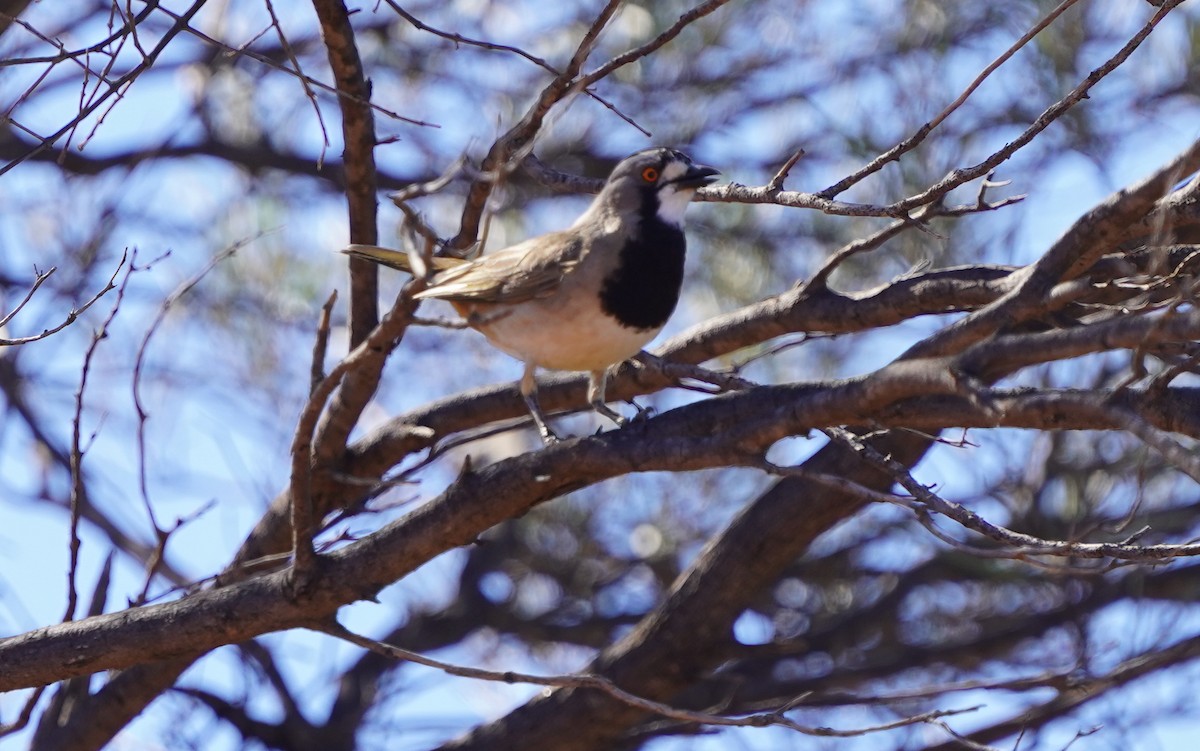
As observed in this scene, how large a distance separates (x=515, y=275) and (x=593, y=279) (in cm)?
24

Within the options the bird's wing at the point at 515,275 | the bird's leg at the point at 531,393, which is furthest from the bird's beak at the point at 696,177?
the bird's leg at the point at 531,393

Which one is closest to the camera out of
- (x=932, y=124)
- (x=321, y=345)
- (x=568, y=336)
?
(x=932, y=124)

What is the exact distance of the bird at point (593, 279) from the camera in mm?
3988

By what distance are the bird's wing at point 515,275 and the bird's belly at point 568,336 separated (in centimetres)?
6

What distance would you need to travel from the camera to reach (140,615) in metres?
3.41

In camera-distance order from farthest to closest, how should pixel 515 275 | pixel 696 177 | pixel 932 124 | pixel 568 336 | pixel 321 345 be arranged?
pixel 696 177 → pixel 515 275 → pixel 568 336 → pixel 321 345 → pixel 932 124

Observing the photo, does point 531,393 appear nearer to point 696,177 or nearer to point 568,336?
point 568,336

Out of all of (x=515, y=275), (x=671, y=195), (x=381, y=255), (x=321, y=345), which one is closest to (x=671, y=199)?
(x=671, y=195)

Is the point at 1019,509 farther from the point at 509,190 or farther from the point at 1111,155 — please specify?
the point at 509,190

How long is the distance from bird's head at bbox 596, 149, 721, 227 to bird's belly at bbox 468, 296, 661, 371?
0.45 m

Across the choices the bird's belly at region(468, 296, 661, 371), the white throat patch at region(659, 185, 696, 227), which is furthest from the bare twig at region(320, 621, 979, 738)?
the white throat patch at region(659, 185, 696, 227)

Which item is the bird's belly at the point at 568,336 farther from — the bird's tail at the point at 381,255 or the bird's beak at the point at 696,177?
the bird's beak at the point at 696,177

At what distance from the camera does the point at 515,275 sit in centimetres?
413

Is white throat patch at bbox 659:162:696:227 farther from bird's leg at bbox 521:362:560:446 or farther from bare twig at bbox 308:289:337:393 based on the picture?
bare twig at bbox 308:289:337:393
